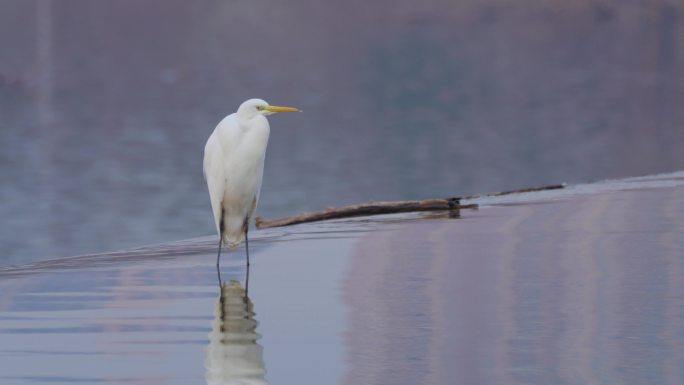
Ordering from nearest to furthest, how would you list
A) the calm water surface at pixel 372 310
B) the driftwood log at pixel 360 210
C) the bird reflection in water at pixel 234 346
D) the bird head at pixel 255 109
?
1. the bird reflection in water at pixel 234 346
2. the calm water surface at pixel 372 310
3. the bird head at pixel 255 109
4. the driftwood log at pixel 360 210

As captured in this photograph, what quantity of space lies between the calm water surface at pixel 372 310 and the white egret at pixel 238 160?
0.45 m

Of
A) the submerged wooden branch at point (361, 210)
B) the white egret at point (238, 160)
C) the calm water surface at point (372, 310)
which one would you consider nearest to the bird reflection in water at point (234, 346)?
the calm water surface at point (372, 310)

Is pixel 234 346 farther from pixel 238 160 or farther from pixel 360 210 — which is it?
pixel 360 210

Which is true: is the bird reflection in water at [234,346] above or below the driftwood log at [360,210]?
below

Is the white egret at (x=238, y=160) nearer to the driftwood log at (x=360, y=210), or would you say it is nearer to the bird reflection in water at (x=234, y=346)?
the bird reflection in water at (x=234, y=346)

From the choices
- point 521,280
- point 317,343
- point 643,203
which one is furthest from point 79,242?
point 317,343

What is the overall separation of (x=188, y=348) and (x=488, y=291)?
106 inches

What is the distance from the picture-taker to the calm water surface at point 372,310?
7.27 meters

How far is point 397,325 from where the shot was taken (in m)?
8.50

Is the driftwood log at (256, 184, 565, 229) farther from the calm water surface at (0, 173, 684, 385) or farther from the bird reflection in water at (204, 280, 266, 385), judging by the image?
the bird reflection in water at (204, 280, 266, 385)

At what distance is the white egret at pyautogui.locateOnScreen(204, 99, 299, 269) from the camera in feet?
39.2

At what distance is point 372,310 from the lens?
9.09 m

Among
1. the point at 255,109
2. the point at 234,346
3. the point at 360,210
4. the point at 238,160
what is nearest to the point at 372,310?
the point at 234,346

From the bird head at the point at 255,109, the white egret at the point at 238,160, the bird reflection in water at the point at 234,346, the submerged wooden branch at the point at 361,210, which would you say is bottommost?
the bird reflection in water at the point at 234,346
